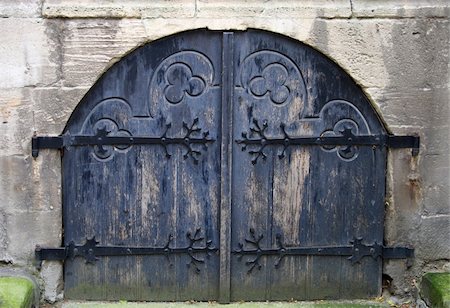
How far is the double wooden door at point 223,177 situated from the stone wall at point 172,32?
0.10 meters

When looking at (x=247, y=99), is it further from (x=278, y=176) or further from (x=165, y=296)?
(x=165, y=296)

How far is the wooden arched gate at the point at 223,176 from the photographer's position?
14.8 ft

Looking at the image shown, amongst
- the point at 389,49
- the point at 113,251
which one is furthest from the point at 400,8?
the point at 113,251

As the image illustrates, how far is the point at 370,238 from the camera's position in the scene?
15.4ft

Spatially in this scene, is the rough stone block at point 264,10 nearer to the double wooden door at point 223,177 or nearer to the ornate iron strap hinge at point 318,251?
the double wooden door at point 223,177

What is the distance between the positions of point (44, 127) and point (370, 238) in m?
1.90

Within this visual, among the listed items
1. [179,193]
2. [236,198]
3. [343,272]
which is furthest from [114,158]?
[343,272]

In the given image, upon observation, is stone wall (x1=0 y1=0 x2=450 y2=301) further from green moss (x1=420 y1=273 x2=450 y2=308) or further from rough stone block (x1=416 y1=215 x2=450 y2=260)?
green moss (x1=420 y1=273 x2=450 y2=308)

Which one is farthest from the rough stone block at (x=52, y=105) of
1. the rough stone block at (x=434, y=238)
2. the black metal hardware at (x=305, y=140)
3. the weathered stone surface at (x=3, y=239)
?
the rough stone block at (x=434, y=238)

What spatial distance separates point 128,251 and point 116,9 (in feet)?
4.32

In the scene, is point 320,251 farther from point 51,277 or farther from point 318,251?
point 51,277

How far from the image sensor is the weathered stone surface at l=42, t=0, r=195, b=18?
172 inches

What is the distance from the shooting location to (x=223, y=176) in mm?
4582

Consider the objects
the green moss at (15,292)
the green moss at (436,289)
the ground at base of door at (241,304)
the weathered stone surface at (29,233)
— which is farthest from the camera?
the ground at base of door at (241,304)
